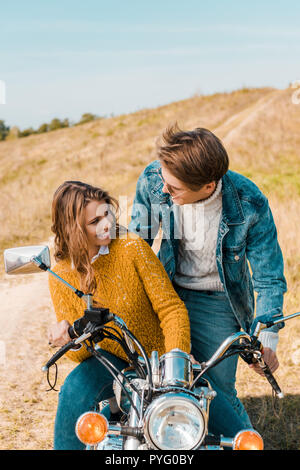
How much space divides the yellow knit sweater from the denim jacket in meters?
0.44

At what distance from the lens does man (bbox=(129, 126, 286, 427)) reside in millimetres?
2709

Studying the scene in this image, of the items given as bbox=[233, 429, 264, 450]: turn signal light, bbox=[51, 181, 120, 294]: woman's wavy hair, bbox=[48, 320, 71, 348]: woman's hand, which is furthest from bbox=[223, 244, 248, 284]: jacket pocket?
bbox=[233, 429, 264, 450]: turn signal light

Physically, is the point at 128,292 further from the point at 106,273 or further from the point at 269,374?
the point at 269,374

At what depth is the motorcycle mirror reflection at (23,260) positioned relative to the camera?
6.10 feet

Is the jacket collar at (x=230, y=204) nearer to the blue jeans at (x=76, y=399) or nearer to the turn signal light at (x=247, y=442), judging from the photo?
the blue jeans at (x=76, y=399)

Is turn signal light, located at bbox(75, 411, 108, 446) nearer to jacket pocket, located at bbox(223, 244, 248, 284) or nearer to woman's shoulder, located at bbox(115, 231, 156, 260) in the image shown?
woman's shoulder, located at bbox(115, 231, 156, 260)

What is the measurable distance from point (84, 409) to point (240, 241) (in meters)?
1.21

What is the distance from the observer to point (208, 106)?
107 feet

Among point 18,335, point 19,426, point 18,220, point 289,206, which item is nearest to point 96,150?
point 18,220

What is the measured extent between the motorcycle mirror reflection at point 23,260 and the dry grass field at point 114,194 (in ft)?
3.46

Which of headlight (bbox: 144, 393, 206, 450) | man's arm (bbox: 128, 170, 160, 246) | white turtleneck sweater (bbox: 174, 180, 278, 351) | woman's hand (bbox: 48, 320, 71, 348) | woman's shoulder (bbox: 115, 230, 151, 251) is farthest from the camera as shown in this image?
man's arm (bbox: 128, 170, 160, 246)

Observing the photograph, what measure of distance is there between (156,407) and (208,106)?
32339mm

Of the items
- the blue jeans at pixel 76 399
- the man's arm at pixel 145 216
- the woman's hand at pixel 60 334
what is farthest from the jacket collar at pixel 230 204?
the woman's hand at pixel 60 334

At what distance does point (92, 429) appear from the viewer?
165cm
